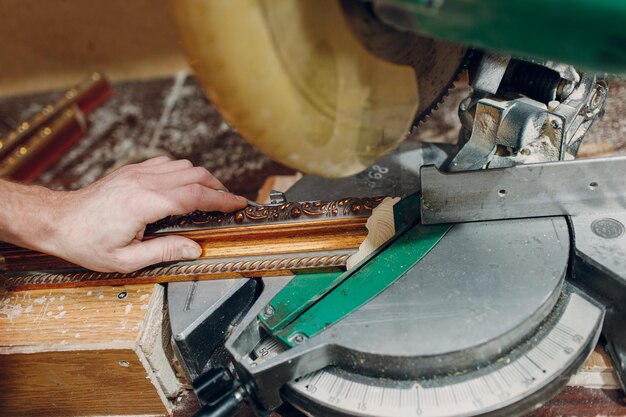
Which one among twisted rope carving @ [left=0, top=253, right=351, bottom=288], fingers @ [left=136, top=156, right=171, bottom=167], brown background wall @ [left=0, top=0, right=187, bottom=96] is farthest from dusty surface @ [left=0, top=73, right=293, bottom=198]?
twisted rope carving @ [left=0, top=253, right=351, bottom=288]

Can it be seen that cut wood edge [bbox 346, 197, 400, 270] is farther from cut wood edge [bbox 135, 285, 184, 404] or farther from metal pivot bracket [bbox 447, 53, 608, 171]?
cut wood edge [bbox 135, 285, 184, 404]

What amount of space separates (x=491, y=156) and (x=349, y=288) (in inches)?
11.5

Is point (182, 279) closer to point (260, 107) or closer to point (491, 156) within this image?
point (260, 107)

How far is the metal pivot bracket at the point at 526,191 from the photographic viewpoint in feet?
2.67

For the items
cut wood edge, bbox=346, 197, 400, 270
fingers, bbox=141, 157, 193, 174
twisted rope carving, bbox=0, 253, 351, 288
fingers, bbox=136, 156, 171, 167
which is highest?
fingers, bbox=136, 156, 171, 167

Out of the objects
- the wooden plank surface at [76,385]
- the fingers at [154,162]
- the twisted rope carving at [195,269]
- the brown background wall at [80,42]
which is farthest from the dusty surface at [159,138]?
the wooden plank surface at [76,385]

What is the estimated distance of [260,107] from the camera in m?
0.60

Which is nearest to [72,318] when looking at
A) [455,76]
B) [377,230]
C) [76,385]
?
[76,385]

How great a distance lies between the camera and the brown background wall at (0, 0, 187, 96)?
6.63 feet

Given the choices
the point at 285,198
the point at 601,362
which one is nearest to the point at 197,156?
the point at 285,198

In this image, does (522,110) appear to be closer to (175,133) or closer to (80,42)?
(175,133)

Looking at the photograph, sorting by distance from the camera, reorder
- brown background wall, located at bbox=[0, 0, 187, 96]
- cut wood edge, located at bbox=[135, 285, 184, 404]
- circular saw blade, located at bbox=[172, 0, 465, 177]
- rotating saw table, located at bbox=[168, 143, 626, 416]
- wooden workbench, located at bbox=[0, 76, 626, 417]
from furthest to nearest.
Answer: brown background wall, located at bbox=[0, 0, 187, 96] → wooden workbench, located at bbox=[0, 76, 626, 417] → cut wood edge, located at bbox=[135, 285, 184, 404] → rotating saw table, located at bbox=[168, 143, 626, 416] → circular saw blade, located at bbox=[172, 0, 465, 177]

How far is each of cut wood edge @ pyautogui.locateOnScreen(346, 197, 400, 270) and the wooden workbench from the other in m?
0.50

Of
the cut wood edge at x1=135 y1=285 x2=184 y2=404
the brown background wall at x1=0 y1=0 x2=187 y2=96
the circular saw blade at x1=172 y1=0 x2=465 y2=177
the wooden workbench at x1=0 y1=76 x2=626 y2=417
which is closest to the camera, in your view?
the circular saw blade at x1=172 y1=0 x2=465 y2=177
